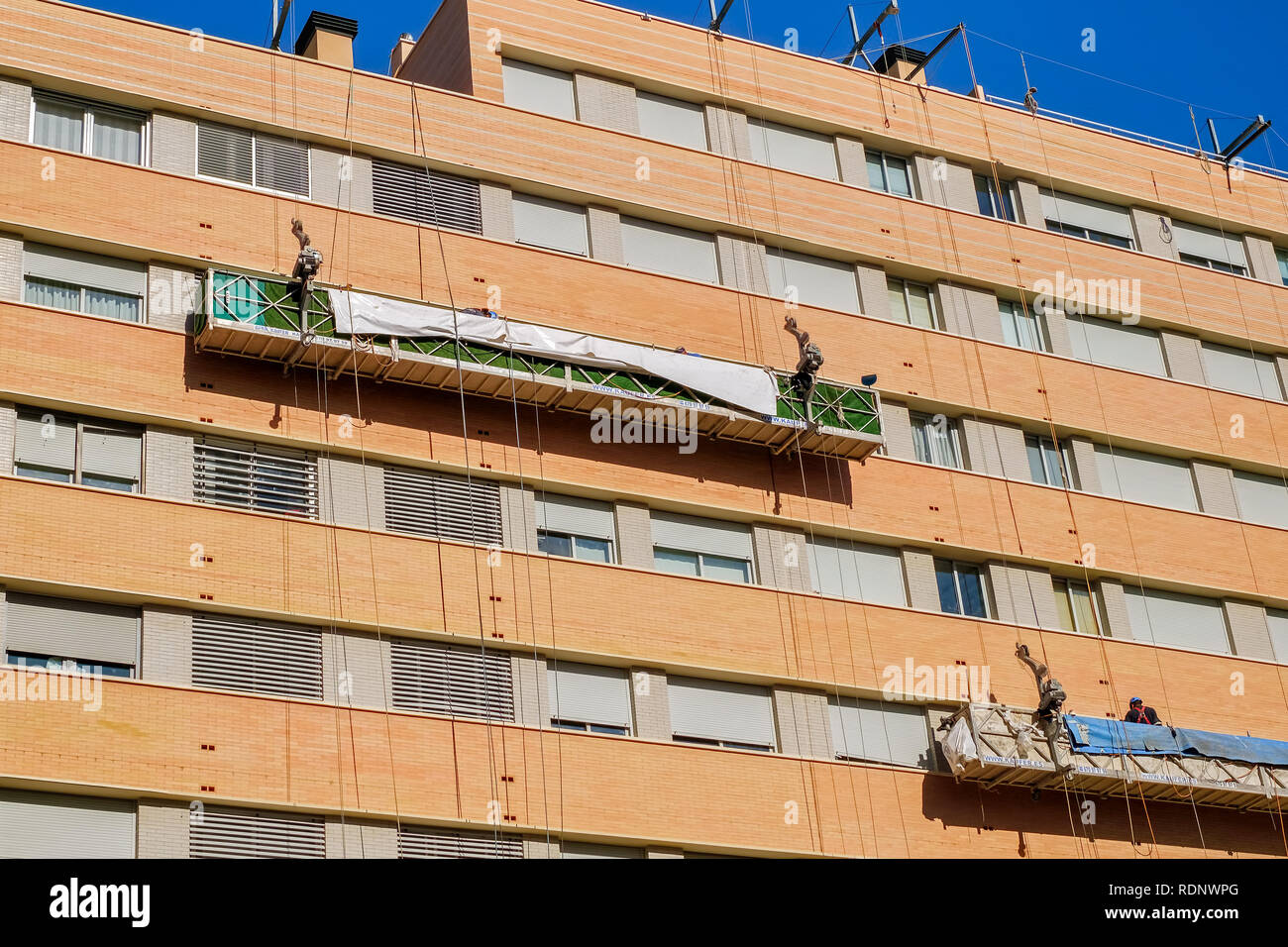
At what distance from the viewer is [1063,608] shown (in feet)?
129

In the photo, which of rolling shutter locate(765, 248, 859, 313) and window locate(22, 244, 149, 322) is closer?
window locate(22, 244, 149, 322)

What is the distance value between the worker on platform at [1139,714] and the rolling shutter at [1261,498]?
8733mm

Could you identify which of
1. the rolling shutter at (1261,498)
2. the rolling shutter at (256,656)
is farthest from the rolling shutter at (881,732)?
the rolling shutter at (1261,498)

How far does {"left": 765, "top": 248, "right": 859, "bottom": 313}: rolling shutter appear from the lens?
39.8 m

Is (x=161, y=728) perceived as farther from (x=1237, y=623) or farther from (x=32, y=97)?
(x=1237, y=623)

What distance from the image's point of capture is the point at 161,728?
28.7m

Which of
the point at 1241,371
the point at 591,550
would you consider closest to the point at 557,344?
the point at 591,550

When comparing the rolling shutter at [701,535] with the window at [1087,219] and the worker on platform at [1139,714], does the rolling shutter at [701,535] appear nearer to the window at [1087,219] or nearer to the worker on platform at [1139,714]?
the worker on platform at [1139,714]

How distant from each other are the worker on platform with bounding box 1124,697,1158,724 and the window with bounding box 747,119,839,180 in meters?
13.8

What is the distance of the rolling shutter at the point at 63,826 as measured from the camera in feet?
89.2

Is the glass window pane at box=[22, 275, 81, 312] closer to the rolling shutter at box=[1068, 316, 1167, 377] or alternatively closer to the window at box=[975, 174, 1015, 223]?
the window at box=[975, 174, 1015, 223]

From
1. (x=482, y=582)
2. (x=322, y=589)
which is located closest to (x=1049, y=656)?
(x=482, y=582)

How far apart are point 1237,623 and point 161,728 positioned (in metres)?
24.3

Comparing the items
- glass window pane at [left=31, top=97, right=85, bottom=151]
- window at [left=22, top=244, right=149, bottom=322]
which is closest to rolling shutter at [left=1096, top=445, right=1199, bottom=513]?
window at [left=22, top=244, right=149, bottom=322]
